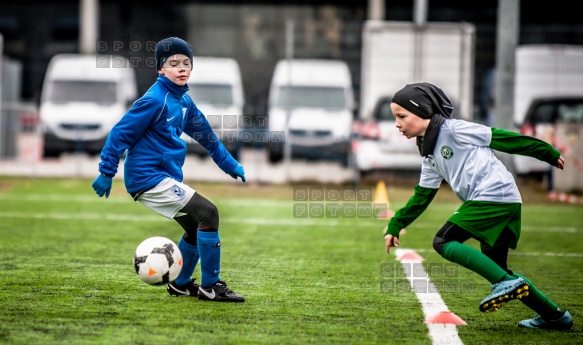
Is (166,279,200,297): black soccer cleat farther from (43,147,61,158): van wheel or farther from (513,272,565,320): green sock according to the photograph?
(43,147,61,158): van wheel

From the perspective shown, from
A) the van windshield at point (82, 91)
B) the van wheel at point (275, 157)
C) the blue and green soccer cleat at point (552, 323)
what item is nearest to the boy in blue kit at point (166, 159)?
the blue and green soccer cleat at point (552, 323)

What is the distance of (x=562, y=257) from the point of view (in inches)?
395

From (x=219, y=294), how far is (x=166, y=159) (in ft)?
3.40

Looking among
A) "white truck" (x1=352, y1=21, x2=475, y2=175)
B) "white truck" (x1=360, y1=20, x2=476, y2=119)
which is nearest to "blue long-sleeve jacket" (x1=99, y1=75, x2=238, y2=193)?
"white truck" (x1=352, y1=21, x2=475, y2=175)

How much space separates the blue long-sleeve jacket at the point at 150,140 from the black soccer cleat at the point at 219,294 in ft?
2.67

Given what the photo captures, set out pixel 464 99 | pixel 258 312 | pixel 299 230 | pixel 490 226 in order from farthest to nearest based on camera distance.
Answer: pixel 464 99
pixel 299 230
pixel 258 312
pixel 490 226

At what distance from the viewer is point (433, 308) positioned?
22.3ft

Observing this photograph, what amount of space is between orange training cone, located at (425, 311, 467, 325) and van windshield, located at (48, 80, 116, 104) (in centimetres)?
1850

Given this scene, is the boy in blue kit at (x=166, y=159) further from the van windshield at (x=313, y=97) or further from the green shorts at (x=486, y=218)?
the van windshield at (x=313, y=97)

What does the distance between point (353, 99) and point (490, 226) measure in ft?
56.3

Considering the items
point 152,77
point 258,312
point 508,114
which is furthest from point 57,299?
point 152,77

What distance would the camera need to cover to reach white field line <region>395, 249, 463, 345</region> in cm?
579

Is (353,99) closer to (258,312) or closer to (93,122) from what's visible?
(93,122)

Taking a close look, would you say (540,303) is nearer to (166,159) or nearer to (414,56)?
(166,159)
